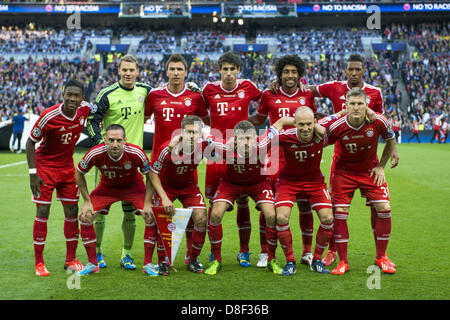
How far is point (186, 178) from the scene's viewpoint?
570 centimetres

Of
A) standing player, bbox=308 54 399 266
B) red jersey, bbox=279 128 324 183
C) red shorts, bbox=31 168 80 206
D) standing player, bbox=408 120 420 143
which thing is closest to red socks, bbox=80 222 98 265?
red shorts, bbox=31 168 80 206

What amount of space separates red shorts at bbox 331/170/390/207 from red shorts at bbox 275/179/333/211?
0.13 meters

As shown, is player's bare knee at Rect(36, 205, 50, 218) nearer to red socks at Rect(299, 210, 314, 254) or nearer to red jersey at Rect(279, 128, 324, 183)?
red jersey at Rect(279, 128, 324, 183)

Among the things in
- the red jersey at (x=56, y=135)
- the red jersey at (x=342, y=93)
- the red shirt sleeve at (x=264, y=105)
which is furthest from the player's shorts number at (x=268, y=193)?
the red jersey at (x=56, y=135)

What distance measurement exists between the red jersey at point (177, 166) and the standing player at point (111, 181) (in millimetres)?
152

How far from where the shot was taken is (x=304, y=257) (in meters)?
5.71

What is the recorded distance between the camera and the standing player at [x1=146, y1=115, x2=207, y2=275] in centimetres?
535

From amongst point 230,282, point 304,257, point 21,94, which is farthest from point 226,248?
point 21,94

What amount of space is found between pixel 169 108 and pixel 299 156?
1647 mm

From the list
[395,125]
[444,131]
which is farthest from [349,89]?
[444,131]

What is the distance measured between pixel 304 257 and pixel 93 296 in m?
2.39

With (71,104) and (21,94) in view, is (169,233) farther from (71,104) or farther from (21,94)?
(21,94)

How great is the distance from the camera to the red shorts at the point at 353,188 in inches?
217

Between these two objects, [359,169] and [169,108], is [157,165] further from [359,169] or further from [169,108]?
[359,169]
